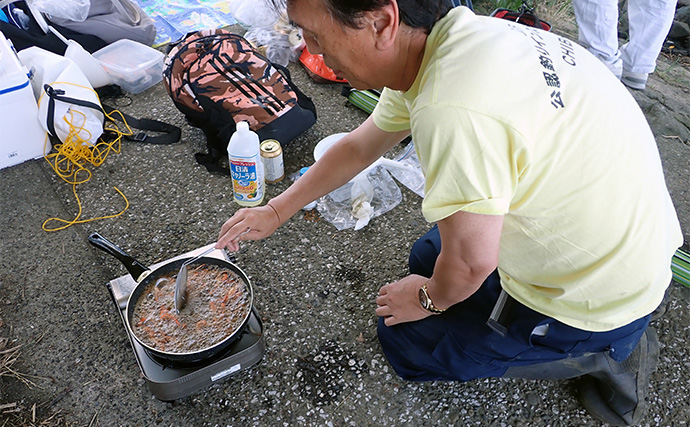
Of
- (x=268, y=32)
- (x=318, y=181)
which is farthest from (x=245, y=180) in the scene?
(x=268, y=32)

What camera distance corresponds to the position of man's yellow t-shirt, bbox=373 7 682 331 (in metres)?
1.00

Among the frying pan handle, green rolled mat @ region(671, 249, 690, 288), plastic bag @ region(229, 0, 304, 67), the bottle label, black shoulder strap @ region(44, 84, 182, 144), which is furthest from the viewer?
plastic bag @ region(229, 0, 304, 67)

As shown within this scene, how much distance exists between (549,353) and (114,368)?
1571 mm

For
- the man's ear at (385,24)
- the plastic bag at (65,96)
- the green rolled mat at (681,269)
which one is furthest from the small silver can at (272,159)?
the green rolled mat at (681,269)

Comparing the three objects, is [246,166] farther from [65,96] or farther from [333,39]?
[333,39]

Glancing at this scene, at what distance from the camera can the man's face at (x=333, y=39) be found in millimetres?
1021

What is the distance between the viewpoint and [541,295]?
1.39 meters

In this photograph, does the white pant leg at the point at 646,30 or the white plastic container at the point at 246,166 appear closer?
the white plastic container at the point at 246,166

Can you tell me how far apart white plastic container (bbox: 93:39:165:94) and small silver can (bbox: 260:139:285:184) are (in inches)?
50.1

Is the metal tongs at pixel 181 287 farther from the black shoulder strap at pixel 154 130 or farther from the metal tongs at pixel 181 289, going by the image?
the black shoulder strap at pixel 154 130

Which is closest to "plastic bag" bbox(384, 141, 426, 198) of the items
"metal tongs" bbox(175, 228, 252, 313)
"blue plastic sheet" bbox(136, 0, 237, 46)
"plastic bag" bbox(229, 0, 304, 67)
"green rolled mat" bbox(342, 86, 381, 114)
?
"green rolled mat" bbox(342, 86, 381, 114)

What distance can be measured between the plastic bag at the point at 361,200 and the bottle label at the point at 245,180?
0.34 meters

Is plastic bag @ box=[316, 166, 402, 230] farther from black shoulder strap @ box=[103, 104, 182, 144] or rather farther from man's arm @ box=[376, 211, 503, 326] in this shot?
black shoulder strap @ box=[103, 104, 182, 144]

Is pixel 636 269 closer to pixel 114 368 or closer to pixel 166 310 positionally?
pixel 166 310
